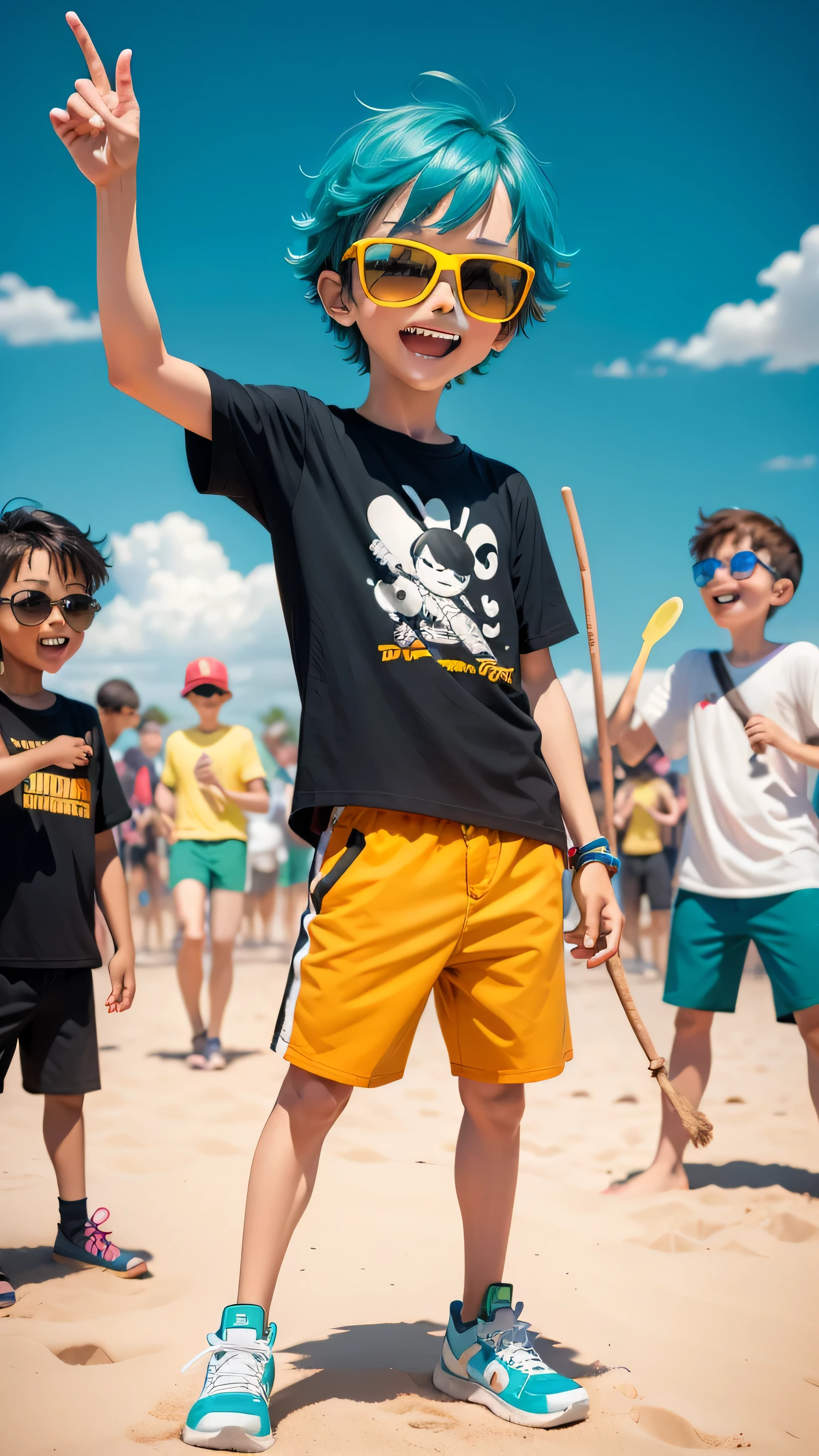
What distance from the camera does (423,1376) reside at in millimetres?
1898

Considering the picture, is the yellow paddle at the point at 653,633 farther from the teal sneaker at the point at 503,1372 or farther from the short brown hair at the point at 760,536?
the teal sneaker at the point at 503,1372

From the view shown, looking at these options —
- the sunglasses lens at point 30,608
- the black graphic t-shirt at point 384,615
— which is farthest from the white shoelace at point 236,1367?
the sunglasses lens at point 30,608

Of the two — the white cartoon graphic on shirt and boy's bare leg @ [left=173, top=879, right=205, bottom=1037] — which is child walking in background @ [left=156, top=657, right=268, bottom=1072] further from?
the white cartoon graphic on shirt

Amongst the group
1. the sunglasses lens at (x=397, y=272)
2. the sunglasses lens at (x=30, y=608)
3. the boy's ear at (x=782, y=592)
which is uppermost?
the sunglasses lens at (x=397, y=272)

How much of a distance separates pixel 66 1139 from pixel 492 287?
2078 mm

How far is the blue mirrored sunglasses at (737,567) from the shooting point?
10.9ft

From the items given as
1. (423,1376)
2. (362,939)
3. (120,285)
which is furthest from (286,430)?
(423,1376)

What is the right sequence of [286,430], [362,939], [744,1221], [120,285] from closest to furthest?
[120,285]
[362,939]
[286,430]
[744,1221]

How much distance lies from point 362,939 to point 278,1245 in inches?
19.0

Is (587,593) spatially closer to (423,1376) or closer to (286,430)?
(286,430)

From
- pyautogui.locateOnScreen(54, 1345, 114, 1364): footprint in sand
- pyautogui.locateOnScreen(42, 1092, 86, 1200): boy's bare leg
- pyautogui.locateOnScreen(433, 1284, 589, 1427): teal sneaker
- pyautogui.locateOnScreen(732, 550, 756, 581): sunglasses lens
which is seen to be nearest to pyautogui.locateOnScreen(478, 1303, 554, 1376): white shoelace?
pyautogui.locateOnScreen(433, 1284, 589, 1427): teal sneaker

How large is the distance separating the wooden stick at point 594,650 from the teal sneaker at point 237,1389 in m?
1.04

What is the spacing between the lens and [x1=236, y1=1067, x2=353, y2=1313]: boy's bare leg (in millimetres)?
1618

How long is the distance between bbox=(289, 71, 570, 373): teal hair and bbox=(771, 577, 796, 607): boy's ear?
1.64 metres
